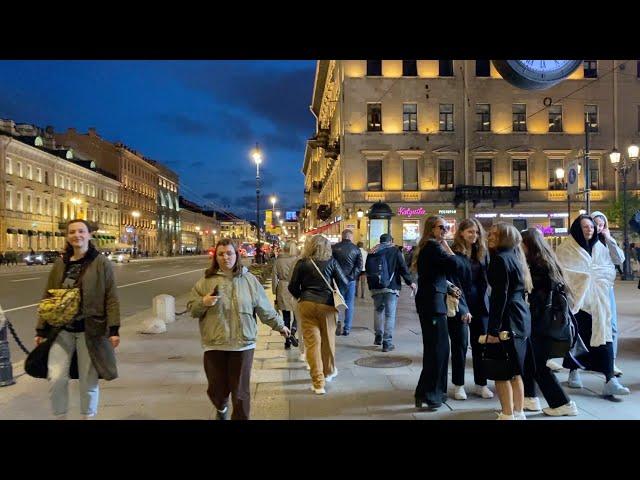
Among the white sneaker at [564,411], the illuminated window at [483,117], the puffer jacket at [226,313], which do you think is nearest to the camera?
the puffer jacket at [226,313]

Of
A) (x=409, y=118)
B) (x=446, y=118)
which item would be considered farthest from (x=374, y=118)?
(x=446, y=118)

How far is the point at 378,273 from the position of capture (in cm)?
914

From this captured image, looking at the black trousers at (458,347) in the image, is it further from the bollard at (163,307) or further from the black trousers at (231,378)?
the bollard at (163,307)

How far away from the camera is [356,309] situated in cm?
1547

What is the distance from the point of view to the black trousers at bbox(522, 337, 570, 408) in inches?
211

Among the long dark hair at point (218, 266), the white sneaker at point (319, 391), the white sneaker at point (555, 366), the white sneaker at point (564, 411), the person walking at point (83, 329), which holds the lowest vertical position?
the white sneaker at point (319, 391)

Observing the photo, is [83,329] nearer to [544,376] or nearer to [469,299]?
[469,299]

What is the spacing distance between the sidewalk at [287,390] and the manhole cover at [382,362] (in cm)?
3

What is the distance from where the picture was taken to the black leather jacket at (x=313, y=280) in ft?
21.8

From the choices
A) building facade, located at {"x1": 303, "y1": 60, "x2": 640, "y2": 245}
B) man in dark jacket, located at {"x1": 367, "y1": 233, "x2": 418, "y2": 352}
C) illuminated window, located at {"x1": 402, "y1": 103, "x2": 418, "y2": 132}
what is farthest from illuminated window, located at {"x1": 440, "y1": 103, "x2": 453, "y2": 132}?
man in dark jacket, located at {"x1": 367, "y1": 233, "x2": 418, "y2": 352}

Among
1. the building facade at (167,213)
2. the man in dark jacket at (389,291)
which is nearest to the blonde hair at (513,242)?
the man in dark jacket at (389,291)
